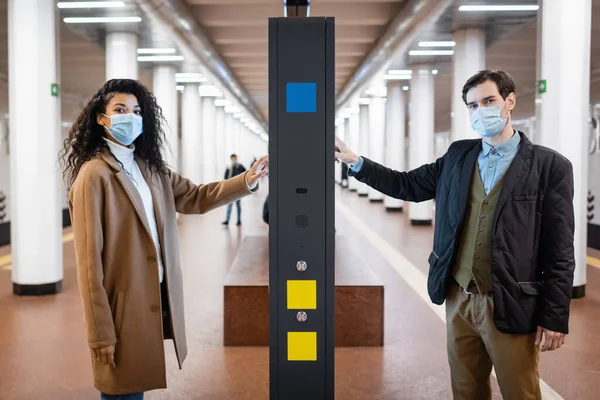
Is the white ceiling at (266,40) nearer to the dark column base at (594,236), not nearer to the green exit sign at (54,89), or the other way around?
the green exit sign at (54,89)

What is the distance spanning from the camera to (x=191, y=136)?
21.0m

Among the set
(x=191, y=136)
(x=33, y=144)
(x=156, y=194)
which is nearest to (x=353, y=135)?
(x=191, y=136)

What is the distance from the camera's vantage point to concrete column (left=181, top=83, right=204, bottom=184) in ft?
68.1

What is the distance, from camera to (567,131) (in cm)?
773

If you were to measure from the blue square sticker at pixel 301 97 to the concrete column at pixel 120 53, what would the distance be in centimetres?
1051

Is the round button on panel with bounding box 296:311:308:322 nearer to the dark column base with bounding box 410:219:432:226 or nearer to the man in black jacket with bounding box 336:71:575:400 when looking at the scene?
the man in black jacket with bounding box 336:71:575:400

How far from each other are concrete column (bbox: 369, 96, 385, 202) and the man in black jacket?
76.7ft

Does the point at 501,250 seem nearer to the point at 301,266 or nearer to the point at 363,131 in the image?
the point at 301,266

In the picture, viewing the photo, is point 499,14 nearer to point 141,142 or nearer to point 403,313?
point 403,313

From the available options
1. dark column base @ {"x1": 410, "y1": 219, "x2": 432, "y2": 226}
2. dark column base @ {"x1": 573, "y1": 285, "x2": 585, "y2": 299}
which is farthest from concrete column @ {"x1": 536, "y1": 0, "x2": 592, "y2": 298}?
dark column base @ {"x1": 410, "y1": 219, "x2": 432, "y2": 226}

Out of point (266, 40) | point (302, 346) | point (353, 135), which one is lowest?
point (302, 346)

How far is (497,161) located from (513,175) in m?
0.16

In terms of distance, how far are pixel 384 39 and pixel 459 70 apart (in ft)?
6.07

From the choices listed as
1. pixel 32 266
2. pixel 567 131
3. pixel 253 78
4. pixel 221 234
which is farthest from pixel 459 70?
pixel 253 78
